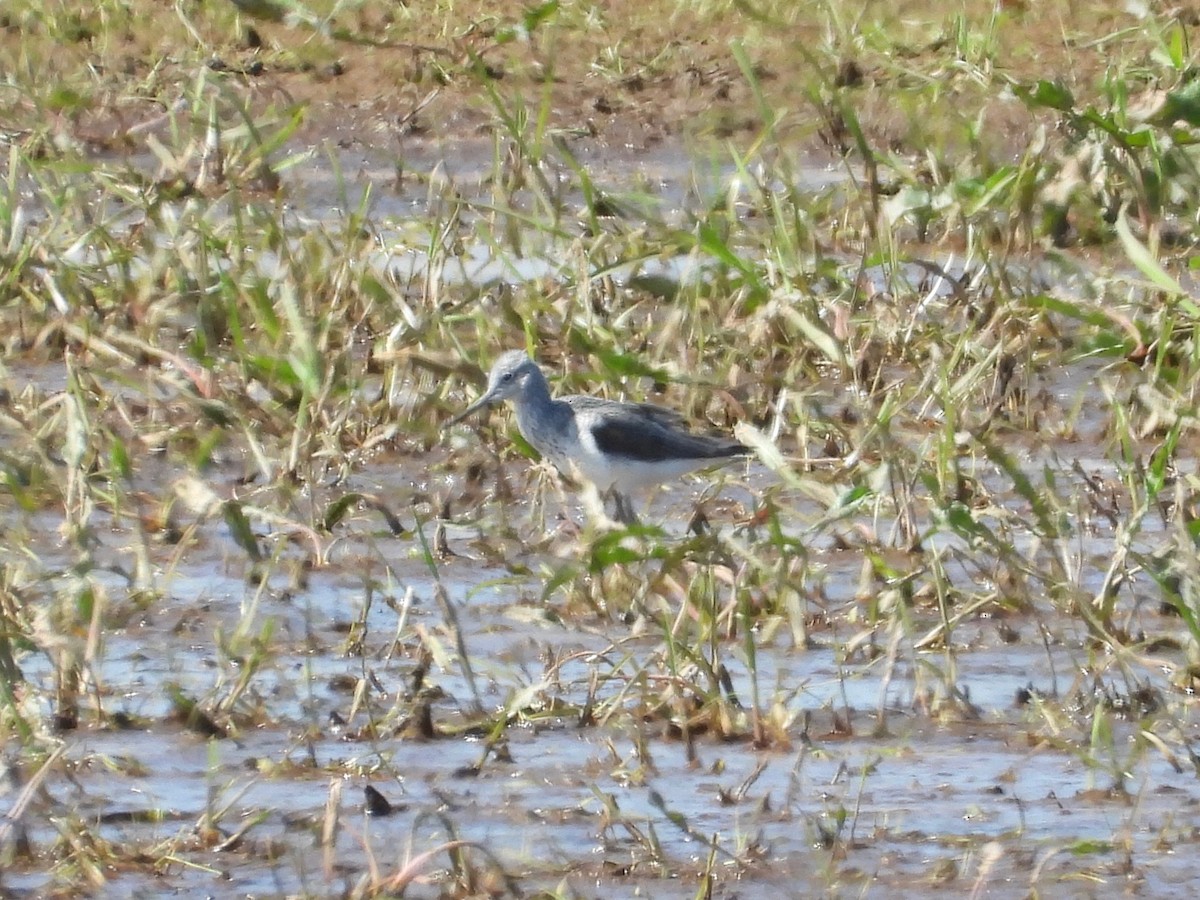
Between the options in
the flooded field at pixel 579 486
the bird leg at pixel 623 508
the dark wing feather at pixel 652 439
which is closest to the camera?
the flooded field at pixel 579 486

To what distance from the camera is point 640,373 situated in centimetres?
715

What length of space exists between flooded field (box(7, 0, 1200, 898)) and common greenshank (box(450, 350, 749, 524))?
0.31 ft

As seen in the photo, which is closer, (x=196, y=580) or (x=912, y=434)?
(x=196, y=580)

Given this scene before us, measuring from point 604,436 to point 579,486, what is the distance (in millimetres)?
222

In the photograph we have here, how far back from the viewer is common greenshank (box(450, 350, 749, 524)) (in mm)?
6891

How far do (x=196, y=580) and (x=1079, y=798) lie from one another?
2485 millimetres

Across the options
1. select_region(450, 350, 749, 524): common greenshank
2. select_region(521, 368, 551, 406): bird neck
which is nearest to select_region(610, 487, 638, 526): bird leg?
select_region(450, 350, 749, 524): common greenshank

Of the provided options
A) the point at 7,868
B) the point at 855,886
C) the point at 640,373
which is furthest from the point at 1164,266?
the point at 7,868

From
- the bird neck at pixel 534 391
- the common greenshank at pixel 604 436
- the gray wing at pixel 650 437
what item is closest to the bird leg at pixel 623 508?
the common greenshank at pixel 604 436

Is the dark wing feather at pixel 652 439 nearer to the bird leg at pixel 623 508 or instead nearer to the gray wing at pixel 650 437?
the gray wing at pixel 650 437

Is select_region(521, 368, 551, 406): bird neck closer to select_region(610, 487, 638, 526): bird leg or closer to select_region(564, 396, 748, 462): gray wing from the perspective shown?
select_region(564, 396, 748, 462): gray wing

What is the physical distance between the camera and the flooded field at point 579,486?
471 cm

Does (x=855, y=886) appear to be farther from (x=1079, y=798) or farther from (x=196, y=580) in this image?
(x=196, y=580)

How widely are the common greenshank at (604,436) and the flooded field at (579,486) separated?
0.09 metres
